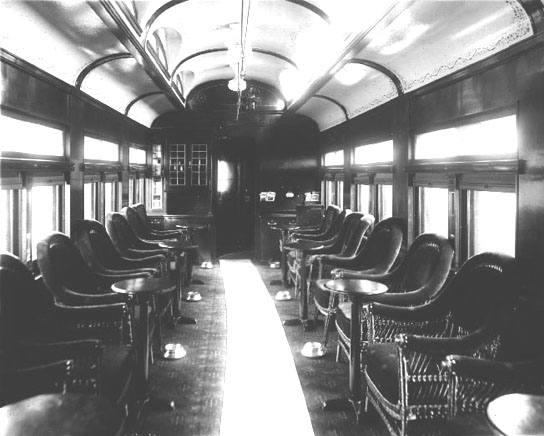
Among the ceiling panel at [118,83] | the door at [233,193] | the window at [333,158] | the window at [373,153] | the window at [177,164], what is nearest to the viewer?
the ceiling panel at [118,83]

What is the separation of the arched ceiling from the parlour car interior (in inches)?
1.2

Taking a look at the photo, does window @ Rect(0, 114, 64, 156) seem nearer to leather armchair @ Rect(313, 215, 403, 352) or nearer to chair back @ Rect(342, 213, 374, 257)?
leather armchair @ Rect(313, 215, 403, 352)

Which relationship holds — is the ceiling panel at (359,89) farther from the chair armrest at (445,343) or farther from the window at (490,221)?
the chair armrest at (445,343)

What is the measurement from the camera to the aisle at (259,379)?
11.1 ft

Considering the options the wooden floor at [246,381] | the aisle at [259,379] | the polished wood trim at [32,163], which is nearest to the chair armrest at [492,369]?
the wooden floor at [246,381]

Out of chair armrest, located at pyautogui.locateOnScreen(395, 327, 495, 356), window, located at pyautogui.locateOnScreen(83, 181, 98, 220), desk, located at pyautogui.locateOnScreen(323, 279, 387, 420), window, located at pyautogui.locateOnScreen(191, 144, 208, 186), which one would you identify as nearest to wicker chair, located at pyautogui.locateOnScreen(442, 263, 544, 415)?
chair armrest, located at pyautogui.locateOnScreen(395, 327, 495, 356)

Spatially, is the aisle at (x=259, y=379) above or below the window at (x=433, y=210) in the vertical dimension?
below

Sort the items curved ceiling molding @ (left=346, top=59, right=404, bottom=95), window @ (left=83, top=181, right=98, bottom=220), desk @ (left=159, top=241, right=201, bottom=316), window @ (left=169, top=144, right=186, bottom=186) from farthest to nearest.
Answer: window @ (left=169, top=144, right=186, bottom=186), window @ (left=83, top=181, right=98, bottom=220), desk @ (left=159, top=241, right=201, bottom=316), curved ceiling molding @ (left=346, top=59, right=404, bottom=95)

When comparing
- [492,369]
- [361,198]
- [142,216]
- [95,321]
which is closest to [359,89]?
[361,198]

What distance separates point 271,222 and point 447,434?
7.75 m

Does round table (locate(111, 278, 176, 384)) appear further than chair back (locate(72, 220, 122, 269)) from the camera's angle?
No

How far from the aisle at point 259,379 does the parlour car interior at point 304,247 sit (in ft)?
0.08

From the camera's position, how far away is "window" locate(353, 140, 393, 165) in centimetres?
632

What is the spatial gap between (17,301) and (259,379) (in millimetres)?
2001
